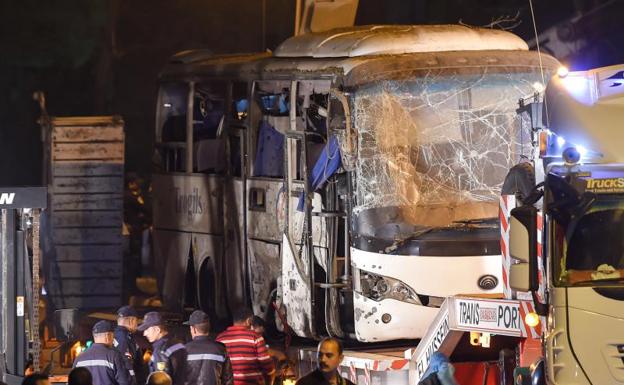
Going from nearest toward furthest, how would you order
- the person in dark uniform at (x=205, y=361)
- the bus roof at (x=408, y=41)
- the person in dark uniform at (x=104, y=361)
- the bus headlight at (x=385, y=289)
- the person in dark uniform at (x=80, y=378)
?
the person in dark uniform at (x=80, y=378)
the person in dark uniform at (x=104, y=361)
the person in dark uniform at (x=205, y=361)
the bus headlight at (x=385, y=289)
the bus roof at (x=408, y=41)

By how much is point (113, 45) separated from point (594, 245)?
2137cm

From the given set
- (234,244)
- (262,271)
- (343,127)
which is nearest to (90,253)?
(234,244)

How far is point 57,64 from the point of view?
100 ft

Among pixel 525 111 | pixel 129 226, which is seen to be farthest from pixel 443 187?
pixel 129 226

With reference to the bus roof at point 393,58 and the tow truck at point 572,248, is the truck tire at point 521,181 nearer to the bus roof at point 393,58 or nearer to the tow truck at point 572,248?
the tow truck at point 572,248

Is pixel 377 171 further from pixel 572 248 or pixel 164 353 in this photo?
pixel 572 248

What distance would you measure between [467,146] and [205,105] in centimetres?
528

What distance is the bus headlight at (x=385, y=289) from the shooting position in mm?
13844

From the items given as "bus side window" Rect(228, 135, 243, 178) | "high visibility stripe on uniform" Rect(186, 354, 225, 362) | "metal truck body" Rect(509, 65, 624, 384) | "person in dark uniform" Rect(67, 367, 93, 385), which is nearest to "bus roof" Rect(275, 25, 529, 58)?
"bus side window" Rect(228, 135, 243, 178)

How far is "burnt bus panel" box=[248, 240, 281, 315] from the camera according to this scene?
16.2m

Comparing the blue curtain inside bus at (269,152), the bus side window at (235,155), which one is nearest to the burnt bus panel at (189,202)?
the bus side window at (235,155)

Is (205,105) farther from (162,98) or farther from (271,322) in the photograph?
(271,322)

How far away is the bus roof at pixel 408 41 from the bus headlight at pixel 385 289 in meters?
2.41

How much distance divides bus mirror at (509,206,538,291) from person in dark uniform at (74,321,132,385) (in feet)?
11.6
